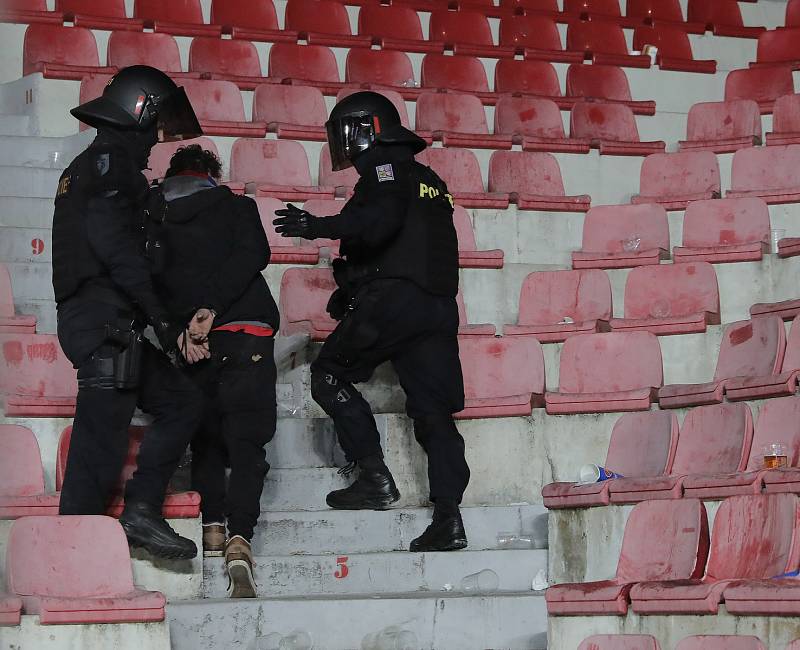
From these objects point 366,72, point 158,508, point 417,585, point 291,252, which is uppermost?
point 366,72

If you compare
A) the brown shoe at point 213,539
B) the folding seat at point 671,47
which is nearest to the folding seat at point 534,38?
the folding seat at point 671,47

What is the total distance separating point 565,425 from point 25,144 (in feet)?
10.7

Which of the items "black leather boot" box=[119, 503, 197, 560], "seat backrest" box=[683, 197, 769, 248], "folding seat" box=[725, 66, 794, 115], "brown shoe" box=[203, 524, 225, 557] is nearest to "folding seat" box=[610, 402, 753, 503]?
"brown shoe" box=[203, 524, 225, 557]

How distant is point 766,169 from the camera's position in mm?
7684

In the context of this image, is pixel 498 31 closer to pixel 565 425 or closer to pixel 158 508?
pixel 565 425

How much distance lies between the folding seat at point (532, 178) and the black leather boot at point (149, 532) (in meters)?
3.52

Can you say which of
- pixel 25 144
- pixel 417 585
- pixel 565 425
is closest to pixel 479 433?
pixel 565 425

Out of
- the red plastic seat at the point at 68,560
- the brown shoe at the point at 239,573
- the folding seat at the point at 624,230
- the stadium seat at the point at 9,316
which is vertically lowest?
the brown shoe at the point at 239,573

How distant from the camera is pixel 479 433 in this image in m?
5.45

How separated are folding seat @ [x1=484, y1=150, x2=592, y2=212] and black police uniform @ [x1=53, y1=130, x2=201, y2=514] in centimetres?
328

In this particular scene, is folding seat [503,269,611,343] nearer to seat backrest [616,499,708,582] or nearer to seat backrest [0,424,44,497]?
seat backrest [616,499,708,582]

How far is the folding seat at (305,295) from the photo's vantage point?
5980 mm

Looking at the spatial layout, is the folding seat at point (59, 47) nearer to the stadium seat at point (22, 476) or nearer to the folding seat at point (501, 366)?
the folding seat at point (501, 366)

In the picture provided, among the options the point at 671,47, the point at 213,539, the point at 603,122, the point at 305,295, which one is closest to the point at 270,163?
the point at 305,295
